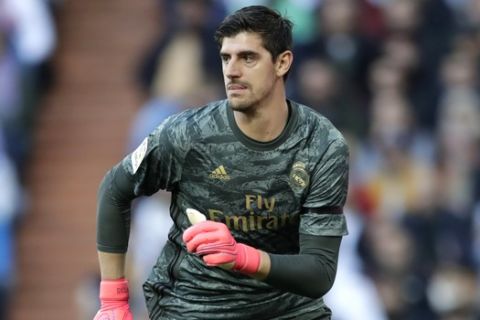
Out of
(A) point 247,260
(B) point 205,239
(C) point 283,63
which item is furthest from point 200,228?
(C) point 283,63

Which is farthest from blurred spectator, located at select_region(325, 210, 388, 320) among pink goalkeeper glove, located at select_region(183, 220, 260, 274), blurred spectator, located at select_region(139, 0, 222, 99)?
pink goalkeeper glove, located at select_region(183, 220, 260, 274)

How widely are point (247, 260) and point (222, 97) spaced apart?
5.16 meters

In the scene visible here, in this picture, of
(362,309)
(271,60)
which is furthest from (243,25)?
(362,309)

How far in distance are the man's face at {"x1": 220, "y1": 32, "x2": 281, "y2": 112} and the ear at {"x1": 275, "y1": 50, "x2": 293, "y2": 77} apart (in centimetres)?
8

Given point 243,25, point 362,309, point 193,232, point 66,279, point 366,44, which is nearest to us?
point 193,232

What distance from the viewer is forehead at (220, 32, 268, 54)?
606 centimetres

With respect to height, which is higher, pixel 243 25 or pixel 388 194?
pixel 243 25

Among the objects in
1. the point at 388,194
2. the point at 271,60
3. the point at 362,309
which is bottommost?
the point at 362,309

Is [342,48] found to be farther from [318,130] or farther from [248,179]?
[248,179]

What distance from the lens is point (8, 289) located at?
1183 centimetres

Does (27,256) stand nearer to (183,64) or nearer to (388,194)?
(183,64)

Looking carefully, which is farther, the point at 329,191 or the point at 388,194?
the point at 388,194

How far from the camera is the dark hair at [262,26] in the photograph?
20.0ft

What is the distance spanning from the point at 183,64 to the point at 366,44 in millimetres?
Result: 1475
